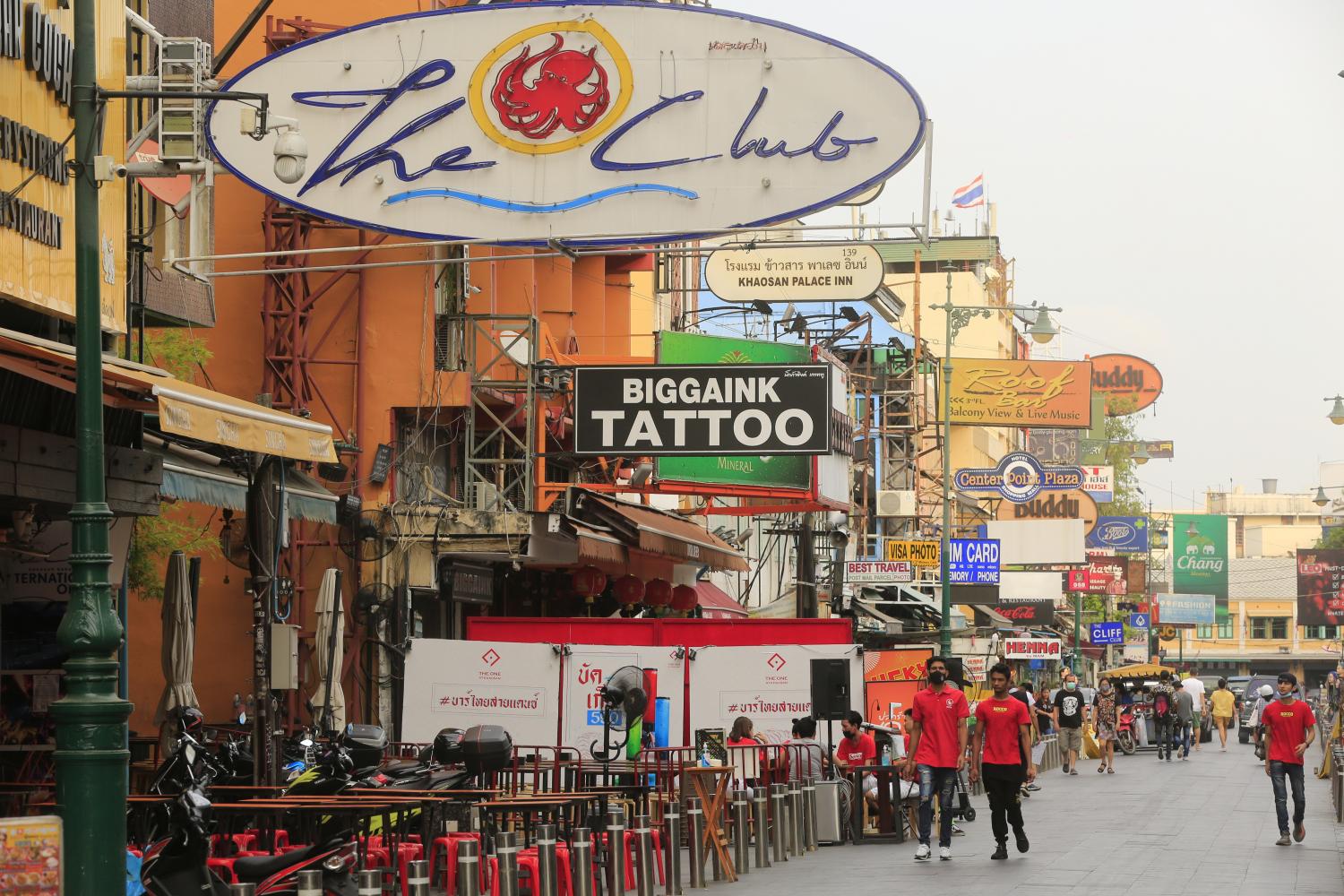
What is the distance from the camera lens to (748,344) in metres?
27.3

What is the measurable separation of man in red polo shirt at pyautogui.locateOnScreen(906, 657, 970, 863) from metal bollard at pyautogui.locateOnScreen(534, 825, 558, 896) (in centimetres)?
583

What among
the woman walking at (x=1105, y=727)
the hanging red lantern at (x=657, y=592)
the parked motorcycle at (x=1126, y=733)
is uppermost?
the hanging red lantern at (x=657, y=592)

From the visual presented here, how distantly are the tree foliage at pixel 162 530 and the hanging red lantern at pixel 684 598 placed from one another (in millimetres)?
10789

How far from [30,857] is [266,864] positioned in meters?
2.18

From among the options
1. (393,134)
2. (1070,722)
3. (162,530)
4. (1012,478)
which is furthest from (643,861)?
(1012,478)

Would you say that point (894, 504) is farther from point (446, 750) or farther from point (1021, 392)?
point (446, 750)

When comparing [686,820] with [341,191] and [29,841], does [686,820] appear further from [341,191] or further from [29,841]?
[29,841]

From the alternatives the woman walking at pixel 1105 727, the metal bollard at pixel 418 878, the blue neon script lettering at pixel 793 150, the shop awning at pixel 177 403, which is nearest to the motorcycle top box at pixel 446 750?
the shop awning at pixel 177 403

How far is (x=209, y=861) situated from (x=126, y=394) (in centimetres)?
353

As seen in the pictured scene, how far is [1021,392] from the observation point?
2169 inches

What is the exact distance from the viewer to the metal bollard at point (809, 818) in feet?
61.4

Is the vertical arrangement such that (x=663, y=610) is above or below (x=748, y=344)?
below

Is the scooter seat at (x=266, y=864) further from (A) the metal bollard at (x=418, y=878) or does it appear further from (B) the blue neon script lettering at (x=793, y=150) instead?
(B) the blue neon script lettering at (x=793, y=150)

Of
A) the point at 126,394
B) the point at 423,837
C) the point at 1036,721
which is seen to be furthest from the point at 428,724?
the point at 1036,721
